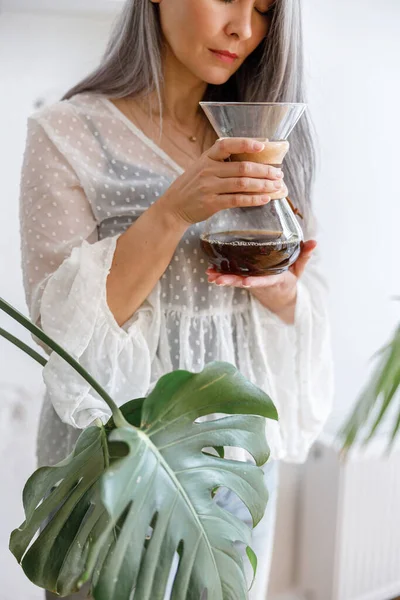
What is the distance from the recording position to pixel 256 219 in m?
0.85

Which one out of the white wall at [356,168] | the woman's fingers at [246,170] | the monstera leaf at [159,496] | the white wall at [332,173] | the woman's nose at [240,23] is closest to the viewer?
the monstera leaf at [159,496]

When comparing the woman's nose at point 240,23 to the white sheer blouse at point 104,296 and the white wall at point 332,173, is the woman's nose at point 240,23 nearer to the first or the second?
the white sheer blouse at point 104,296

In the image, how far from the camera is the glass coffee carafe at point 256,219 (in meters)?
0.79

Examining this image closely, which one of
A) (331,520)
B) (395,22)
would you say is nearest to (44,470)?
(331,520)

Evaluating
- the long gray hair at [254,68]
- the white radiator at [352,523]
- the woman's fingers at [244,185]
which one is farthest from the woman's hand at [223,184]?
the white radiator at [352,523]

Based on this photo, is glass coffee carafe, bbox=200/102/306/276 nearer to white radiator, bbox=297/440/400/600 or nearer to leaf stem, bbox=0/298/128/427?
leaf stem, bbox=0/298/128/427

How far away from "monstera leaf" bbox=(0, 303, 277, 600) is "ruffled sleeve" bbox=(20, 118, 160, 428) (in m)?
0.15

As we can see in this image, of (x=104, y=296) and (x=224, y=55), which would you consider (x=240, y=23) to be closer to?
(x=224, y=55)

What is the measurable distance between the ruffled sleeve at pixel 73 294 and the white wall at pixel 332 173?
373 millimetres

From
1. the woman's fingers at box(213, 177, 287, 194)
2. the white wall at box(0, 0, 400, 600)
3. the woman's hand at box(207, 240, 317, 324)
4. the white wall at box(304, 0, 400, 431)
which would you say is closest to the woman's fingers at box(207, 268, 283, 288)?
the woman's hand at box(207, 240, 317, 324)

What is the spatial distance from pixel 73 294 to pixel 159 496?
33 centimetres

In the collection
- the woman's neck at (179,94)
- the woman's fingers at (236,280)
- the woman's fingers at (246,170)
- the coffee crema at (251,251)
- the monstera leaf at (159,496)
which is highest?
the woman's neck at (179,94)

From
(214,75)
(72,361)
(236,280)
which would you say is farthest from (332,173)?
(72,361)

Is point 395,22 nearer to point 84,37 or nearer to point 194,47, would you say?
point 84,37
